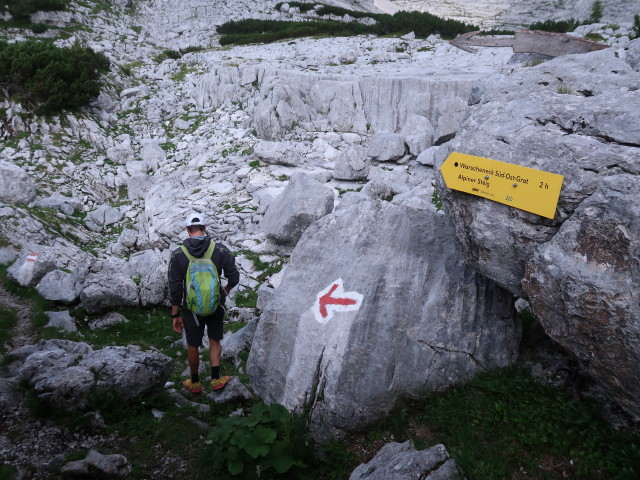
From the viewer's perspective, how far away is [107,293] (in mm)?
8961

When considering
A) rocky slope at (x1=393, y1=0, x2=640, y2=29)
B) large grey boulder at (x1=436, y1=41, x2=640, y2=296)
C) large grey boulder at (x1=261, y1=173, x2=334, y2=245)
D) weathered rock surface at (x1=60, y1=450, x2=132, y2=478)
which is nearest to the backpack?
weathered rock surface at (x1=60, y1=450, x2=132, y2=478)

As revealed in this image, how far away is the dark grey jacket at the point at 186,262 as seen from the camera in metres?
5.58

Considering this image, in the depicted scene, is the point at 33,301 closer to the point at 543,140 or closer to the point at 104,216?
the point at 104,216

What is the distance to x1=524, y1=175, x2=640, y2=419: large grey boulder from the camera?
10.5ft

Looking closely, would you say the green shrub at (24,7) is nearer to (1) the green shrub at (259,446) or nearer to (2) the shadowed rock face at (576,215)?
(2) the shadowed rock face at (576,215)

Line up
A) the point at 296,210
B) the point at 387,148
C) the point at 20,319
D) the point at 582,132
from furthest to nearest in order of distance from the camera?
1. the point at 387,148
2. the point at 296,210
3. the point at 20,319
4. the point at 582,132

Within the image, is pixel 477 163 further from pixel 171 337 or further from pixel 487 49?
pixel 487 49

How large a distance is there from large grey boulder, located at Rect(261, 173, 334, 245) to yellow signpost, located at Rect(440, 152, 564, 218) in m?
7.37

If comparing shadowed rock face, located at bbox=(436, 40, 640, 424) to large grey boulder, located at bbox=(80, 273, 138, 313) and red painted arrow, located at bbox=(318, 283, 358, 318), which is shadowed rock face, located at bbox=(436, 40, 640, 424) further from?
large grey boulder, located at bbox=(80, 273, 138, 313)

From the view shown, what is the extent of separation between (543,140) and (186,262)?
4.65 metres

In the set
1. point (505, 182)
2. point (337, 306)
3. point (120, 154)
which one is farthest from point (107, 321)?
point (120, 154)

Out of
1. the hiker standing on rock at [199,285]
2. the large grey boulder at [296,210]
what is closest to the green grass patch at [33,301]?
the hiker standing on rock at [199,285]

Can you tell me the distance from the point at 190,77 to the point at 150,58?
35.9 ft

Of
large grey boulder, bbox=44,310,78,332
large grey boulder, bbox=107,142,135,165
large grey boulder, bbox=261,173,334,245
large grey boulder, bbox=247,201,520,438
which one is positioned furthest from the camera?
large grey boulder, bbox=107,142,135,165
